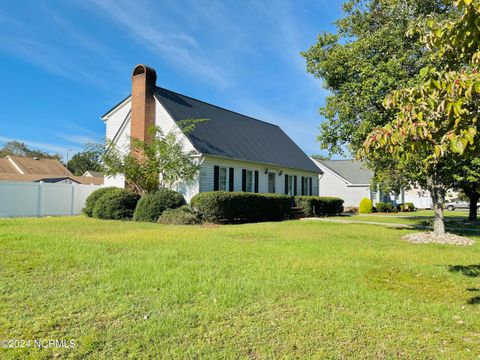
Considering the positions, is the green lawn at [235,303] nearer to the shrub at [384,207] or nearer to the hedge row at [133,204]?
the hedge row at [133,204]

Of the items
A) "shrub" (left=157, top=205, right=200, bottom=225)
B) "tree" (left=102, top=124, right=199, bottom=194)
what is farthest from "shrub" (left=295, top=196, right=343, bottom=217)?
"shrub" (left=157, top=205, right=200, bottom=225)

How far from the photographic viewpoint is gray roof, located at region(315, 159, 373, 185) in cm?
3629

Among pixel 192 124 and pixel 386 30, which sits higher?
pixel 386 30

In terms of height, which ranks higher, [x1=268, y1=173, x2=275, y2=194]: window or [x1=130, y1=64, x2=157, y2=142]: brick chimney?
[x1=130, y1=64, x2=157, y2=142]: brick chimney

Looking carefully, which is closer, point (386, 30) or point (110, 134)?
point (386, 30)

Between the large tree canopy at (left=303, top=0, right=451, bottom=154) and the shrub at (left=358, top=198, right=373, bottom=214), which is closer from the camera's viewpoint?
the large tree canopy at (left=303, top=0, right=451, bottom=154)

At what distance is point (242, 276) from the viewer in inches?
235

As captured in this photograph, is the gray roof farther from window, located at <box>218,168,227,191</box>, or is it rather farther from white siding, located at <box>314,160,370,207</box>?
window, located at <box>218,168,227,191</box>

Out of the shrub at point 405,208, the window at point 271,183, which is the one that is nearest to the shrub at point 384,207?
the shrub at point 405,208

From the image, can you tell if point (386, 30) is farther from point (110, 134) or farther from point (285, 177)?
point (110, 134)

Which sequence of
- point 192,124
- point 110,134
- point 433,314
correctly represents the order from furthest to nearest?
1. point 110,134
2. point 192,124
3. point 433,314

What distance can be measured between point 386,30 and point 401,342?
11686 mm

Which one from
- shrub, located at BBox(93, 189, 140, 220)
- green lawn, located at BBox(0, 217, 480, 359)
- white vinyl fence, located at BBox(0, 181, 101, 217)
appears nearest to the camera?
green lawn, located at BBox(0, 217, 480, 359)

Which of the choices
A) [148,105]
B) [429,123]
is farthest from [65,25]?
[429,123]
